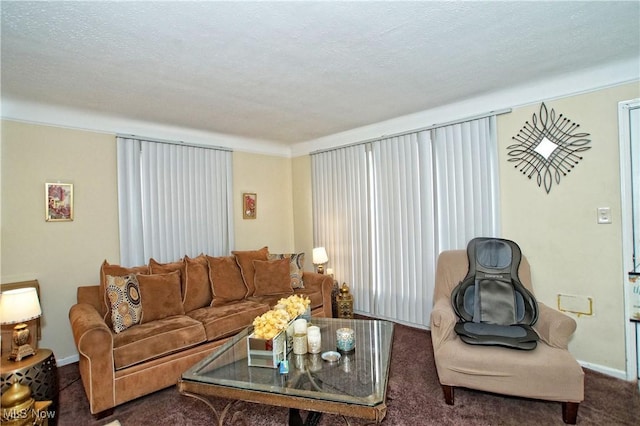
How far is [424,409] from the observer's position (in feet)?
7.42

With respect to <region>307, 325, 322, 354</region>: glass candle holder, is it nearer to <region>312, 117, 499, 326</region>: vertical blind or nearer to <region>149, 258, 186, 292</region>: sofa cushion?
<region>149, 258, 186, 292</region>: sofa cushion

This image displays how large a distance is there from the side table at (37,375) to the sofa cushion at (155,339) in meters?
0.40

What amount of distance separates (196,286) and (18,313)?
1.43 metres

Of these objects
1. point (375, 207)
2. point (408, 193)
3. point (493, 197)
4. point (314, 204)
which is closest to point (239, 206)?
point (314, 204)

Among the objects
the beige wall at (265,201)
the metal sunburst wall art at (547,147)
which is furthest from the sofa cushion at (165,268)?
the metal sunburst wall art at (547,147)

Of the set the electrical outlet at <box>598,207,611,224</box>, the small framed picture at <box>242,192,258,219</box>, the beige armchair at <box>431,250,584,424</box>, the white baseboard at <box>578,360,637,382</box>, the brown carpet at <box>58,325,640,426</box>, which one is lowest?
the brown carpet at <box>58,325,640,426</box>

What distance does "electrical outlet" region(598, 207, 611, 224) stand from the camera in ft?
8.62

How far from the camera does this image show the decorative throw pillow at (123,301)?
2.68 m

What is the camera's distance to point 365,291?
434 centimetres

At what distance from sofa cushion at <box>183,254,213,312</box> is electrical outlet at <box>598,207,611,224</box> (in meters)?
3.80

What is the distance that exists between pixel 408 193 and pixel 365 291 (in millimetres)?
1485

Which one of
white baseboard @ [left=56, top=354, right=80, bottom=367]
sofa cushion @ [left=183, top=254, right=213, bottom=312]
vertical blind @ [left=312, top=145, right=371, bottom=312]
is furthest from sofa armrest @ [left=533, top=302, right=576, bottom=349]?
white baseboard @ [left=56, top=354, right=80, bottom=367]

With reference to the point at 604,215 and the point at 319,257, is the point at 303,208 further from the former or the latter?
the point at 604,215

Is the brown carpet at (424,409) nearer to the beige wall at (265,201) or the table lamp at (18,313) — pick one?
the table lamp at (18,313)
